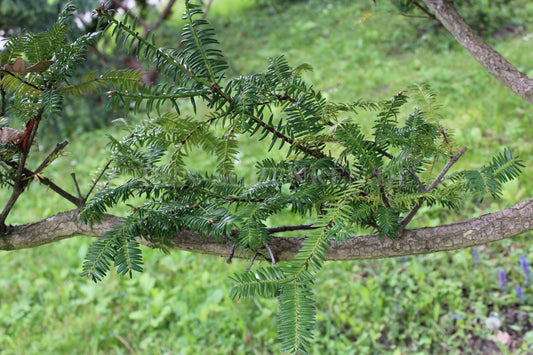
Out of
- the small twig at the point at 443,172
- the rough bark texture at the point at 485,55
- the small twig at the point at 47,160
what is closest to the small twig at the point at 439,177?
the small twig at the point at 443,172

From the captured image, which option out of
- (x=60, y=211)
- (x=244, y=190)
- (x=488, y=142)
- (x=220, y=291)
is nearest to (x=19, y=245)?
(x=60, y=211)

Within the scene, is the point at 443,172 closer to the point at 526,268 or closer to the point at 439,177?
the point at 439,177

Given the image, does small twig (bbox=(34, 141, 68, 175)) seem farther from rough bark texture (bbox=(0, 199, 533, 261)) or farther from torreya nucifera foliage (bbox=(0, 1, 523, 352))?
rough bark texture (bbox=(0, 199, 533, 261))

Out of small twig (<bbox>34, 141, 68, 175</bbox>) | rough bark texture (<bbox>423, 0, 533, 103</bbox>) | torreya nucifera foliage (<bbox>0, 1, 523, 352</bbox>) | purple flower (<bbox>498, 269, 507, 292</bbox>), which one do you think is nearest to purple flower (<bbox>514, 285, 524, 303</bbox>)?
purple flower (<bbox>498, 269, 507, 292</bbox>)

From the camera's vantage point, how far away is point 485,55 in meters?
1.14

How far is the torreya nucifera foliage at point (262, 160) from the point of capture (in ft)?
2.31

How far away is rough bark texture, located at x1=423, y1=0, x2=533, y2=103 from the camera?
41.1 inches

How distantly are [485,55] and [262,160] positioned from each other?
0.72 m

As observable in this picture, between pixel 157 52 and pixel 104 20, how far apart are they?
0.10 meters

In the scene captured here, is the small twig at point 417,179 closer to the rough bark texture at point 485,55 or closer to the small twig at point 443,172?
the small twig at point 443,172

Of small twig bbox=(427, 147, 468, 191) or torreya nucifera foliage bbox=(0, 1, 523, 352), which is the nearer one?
torreya nucifera foliage bbox=(0, 1, 523, 352)

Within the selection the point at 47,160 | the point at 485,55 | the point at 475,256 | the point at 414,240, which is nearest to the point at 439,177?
the point at 414,240

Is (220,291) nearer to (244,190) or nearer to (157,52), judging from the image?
(244,190)

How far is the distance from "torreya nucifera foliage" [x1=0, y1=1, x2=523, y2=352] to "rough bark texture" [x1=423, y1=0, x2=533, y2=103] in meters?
0.30
